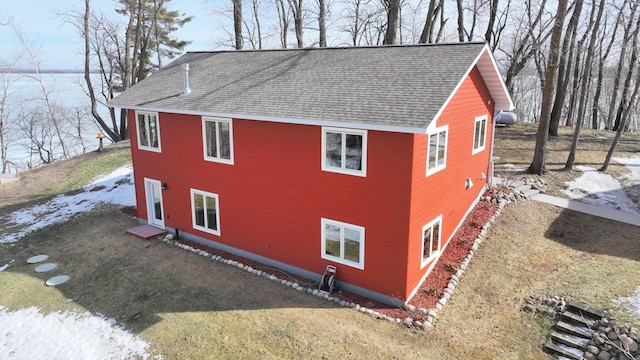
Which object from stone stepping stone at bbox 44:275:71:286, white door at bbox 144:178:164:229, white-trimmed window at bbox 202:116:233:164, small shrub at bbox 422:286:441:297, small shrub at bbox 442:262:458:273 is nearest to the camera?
small shrub at bbox 422:286:441:297

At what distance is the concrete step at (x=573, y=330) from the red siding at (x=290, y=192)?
11.4 feet

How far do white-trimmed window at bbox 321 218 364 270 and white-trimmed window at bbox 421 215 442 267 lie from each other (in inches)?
67.4

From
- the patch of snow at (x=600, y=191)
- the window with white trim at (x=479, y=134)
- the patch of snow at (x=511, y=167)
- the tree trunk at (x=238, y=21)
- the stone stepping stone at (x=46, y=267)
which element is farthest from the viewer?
the tree trunk at (x=238, y=21)

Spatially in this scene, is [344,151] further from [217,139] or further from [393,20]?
[393,20]

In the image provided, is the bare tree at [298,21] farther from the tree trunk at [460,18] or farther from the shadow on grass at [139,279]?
the shadow on grass at [139,279]

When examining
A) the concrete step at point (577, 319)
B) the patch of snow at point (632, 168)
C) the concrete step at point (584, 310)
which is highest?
the patch of snow at point (632, 168)

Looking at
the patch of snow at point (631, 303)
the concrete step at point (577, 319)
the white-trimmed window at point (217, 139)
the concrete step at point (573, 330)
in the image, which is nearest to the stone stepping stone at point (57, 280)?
the white-trimmed window at point (217, 139)

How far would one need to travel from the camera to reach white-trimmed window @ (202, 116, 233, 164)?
1245 centimetres

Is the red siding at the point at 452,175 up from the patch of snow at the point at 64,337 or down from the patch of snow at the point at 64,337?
up

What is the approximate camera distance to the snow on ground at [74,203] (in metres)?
16.7

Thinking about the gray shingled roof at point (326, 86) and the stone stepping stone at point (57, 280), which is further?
the stone stepping stone at point (57, 280)

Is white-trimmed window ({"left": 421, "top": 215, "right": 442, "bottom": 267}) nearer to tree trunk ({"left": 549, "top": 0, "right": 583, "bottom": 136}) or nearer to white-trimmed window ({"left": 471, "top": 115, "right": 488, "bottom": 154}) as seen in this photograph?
white-trimmed window ({"left": 471, "top": 115, "right": 488, "bottom": 154})

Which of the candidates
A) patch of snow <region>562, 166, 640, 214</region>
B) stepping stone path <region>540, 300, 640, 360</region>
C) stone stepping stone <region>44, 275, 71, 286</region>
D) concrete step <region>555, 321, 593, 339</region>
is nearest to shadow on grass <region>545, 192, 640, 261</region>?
patch of snow <region>562, 166, 640, 214</region>

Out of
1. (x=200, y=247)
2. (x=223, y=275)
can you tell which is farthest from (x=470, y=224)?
(x=200, y=247)
